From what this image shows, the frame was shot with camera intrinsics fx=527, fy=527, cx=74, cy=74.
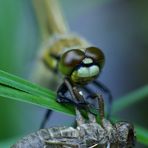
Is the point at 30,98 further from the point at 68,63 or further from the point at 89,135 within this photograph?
the point at 68,63

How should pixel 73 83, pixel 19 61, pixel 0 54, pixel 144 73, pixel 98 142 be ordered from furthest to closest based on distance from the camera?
pixel 144 73
pixel 19 61
pixel 0 54
pixel 73 83
pixel 98 142

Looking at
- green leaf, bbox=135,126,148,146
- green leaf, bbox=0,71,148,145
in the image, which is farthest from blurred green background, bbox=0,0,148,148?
green leaf, bbox=0,71,148,145

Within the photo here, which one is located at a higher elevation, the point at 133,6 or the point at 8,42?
the point at 133,6

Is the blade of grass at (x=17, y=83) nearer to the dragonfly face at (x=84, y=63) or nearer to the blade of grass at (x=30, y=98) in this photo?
the blade of grass at (x=30, y=98)

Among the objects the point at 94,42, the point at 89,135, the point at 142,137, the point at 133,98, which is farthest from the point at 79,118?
the point at 94,42

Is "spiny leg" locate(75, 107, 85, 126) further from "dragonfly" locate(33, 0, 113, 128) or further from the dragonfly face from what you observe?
the dragonfly face

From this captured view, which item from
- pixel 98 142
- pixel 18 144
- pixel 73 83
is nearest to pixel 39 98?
pixel 18 144

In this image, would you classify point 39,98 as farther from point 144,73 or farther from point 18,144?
point 144,73
